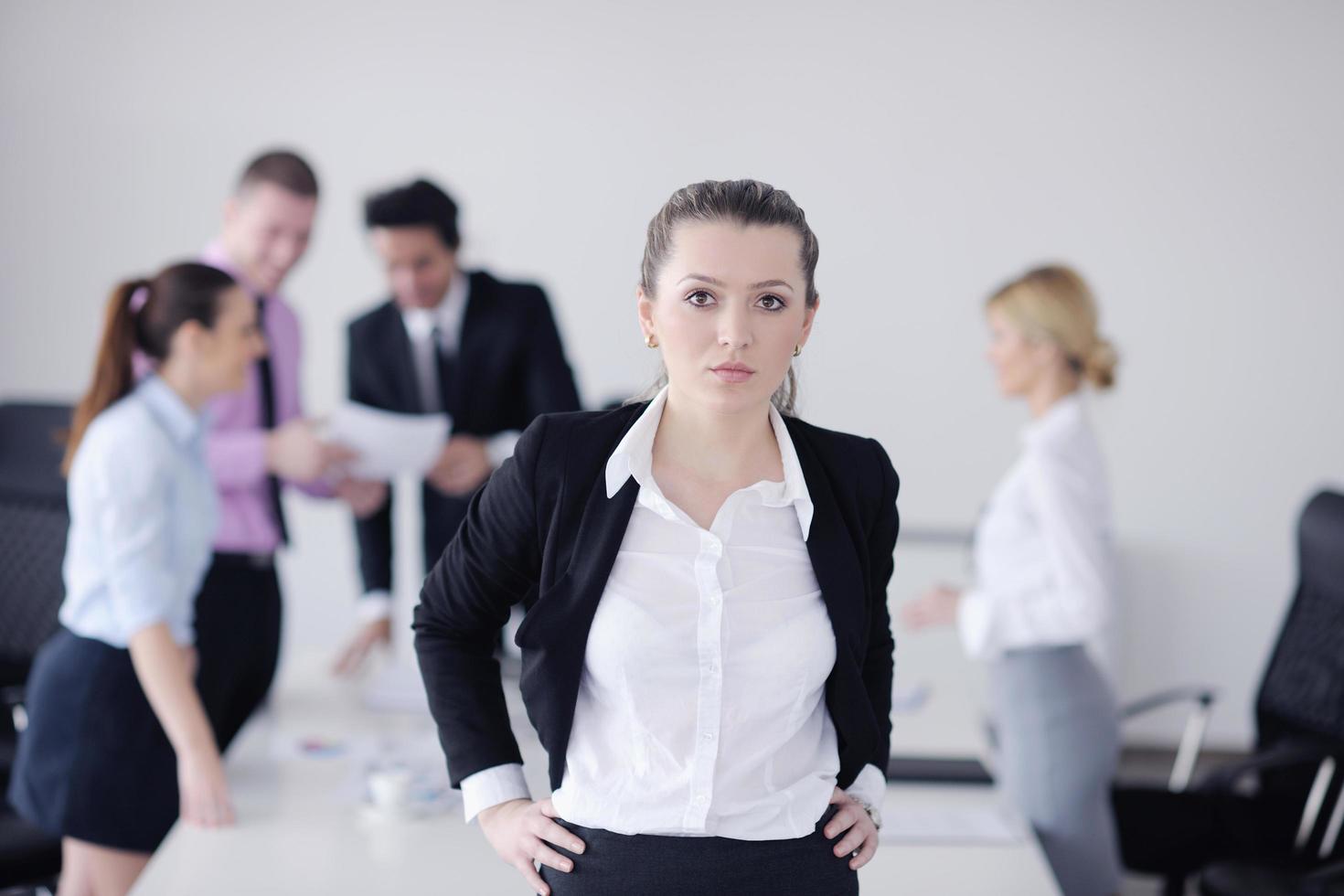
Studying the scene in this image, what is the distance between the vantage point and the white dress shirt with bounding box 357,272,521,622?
281 centimetres

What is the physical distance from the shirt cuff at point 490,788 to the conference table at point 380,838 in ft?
0.21

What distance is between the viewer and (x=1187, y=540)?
467 centimetres

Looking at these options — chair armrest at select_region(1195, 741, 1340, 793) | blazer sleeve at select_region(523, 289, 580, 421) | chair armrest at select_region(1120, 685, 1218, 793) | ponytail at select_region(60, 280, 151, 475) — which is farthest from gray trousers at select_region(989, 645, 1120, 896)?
ponytail at select_region(60, 280, 151, 475)

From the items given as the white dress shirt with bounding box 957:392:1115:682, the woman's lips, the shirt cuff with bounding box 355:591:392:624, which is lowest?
the shirt cuff with bounding box 355:591:392:624

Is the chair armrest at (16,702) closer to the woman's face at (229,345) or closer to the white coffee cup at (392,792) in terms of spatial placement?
the woman's face at (229,345)

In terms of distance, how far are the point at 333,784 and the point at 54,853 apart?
0.61 m

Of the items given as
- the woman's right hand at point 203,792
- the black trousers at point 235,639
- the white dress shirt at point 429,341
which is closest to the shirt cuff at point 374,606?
the white dress shirt at point 429,341

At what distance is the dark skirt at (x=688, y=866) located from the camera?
3.88 feet

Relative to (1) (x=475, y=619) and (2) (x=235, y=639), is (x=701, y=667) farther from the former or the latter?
(2) (x=235, y=639)

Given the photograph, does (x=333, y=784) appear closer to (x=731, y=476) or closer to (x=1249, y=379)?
(x=731, y=476)

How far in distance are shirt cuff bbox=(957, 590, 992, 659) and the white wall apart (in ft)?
6.29

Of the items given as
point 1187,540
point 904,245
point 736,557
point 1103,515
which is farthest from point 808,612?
point 1187,540

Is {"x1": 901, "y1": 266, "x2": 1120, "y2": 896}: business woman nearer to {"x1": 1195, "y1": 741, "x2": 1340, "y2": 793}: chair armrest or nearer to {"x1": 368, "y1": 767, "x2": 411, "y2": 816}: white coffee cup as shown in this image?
{"x1": 1195, "y1": 741, "x2": 1340, "y2": 793}: chair armrest

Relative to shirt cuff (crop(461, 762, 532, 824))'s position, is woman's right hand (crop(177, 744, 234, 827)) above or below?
below
